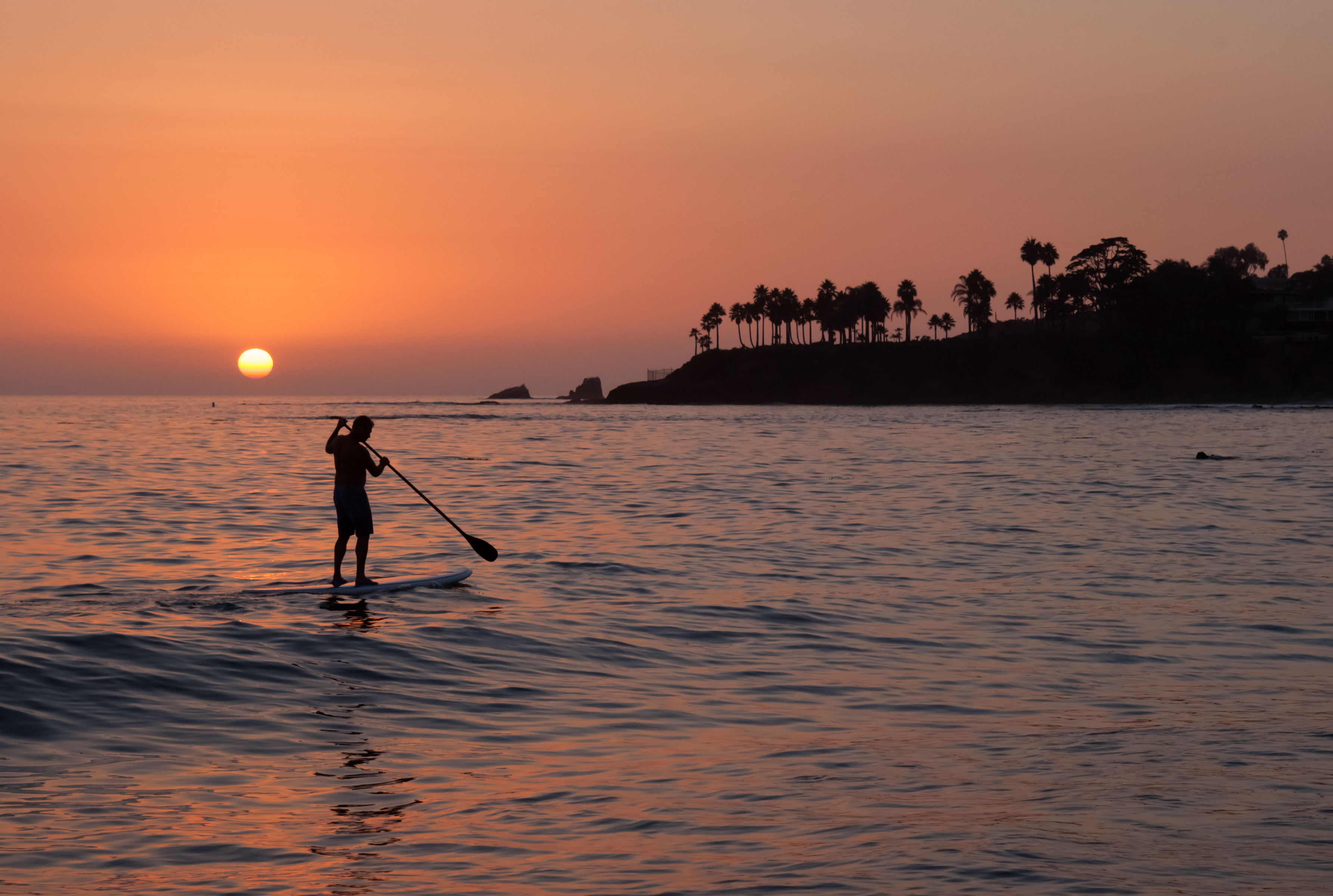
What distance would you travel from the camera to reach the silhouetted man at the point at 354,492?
17.0 meters

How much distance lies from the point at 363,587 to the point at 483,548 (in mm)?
3183

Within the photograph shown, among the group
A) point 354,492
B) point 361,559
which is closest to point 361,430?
point 354,492

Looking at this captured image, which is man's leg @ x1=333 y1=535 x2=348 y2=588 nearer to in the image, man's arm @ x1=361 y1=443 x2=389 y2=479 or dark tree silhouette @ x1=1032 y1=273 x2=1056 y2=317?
man's arm @ x1=361 y1=443 x2=389 y2=479

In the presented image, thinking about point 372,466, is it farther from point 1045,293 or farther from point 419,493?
point 1045,293

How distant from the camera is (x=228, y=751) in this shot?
925cm

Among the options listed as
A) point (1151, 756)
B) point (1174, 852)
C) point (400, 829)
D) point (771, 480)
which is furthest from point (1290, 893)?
point (771, 480)

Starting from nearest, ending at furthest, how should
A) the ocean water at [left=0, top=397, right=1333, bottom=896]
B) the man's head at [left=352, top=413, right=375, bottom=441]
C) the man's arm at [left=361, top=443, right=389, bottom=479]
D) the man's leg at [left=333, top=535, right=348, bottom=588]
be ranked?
the ocean water at [left=0, top=397, right=1333, bottom=896] < the man's head at [left=352, top=413, right=375, bottom=441] < the man's arm at [left=361, top=443, right=389, bottom=479] < the man's leg at [left=333, top=535, right=348, bottom=588]

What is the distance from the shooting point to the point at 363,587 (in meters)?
16.8

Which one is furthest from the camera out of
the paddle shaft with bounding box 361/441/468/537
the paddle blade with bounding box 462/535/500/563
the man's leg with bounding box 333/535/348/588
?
the paddle blade with bounding box 462/535/500/563

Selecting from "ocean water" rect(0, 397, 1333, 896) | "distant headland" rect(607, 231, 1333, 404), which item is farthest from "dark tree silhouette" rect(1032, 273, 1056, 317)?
"ocean water" rect(0, 397, 1333, 896)

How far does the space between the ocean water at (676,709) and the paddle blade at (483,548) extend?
0.41 m

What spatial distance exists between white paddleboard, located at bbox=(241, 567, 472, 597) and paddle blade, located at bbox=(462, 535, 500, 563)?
1.27 m

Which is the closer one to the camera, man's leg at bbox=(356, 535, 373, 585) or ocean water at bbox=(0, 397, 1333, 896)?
ocean water at bbox=(0, 397, 1333, 896)

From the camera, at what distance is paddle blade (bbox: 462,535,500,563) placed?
64.4ft
